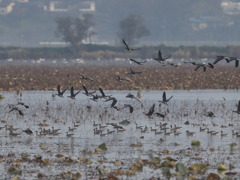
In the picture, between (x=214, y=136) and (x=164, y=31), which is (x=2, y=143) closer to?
(x=214, y=136)

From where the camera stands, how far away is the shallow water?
19.7m

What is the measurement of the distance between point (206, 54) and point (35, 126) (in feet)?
273

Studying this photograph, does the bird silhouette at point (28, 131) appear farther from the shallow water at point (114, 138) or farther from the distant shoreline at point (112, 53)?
the distant shoreline at point (112, 53)

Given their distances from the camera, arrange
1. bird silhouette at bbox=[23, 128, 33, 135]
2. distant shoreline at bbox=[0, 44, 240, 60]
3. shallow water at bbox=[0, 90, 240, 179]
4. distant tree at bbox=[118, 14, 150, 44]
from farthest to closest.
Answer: distant tree at bbox=[118, 14, 150, 44], distant shoreline at bbox=[0, 44, 240, 60], bird silhouette at bbox=[23, 128, 33, 135], shallow water at bbox=[0, 90, 240, 179]

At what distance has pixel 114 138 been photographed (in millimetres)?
24141

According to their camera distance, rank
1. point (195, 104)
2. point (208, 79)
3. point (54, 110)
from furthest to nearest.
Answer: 1. point (208, 79)
2. point (195, 104)
3. point (54, 110)

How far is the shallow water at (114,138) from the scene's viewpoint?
19658 millimetres

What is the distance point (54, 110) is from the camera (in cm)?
3128

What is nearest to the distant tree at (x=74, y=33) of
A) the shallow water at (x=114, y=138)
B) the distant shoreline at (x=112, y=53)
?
the distant shoreline at (x=112, y=53)

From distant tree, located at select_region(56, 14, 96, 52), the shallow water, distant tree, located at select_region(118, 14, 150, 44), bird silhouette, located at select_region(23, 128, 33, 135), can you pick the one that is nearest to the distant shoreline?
distant tree, located at select_region(56, 14, 96, 52)

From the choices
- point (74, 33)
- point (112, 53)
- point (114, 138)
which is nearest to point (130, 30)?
point (74, 33)

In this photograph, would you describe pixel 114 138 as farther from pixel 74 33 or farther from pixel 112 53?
pixel 74 33

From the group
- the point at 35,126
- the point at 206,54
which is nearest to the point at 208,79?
the point at 35,126

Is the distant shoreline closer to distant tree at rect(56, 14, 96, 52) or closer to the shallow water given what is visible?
distant tree at rect(56, 14, 96, 52)
